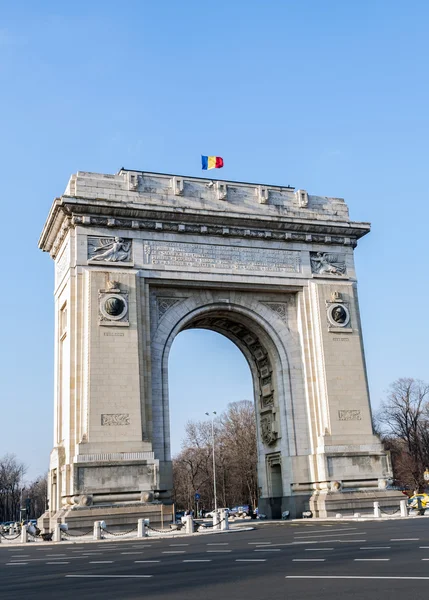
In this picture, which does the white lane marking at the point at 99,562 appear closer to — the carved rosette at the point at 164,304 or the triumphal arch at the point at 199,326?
the triumphal arch at the point at 199,326

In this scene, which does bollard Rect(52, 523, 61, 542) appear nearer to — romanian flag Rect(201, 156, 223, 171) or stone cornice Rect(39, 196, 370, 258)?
stone cornice Rect(39, 196, 370, 258)

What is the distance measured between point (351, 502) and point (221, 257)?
45.2 ft

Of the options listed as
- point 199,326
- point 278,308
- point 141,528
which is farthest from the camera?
point 199,326

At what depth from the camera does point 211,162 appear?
37.6m

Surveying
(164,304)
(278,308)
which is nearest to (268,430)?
(278,308)

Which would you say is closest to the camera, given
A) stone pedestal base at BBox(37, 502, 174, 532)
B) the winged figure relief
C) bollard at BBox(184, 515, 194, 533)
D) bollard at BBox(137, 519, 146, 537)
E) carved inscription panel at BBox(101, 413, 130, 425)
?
bollard at BBox(137, 519, 146, 537)

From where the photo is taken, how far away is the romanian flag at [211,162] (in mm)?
37500

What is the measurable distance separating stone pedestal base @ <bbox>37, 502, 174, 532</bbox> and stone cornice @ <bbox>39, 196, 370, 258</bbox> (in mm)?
13217

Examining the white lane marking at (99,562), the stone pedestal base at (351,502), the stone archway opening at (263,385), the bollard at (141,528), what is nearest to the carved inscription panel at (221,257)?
the stone archway opening at (263,385)

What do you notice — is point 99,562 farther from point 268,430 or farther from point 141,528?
point 268,430

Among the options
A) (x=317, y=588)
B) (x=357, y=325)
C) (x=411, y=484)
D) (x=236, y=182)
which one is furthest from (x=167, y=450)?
(x=411, y=484)

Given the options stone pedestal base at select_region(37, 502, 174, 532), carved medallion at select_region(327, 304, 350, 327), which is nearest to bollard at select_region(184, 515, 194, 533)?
stone pedestal base at select_region(37, 502, 174, 532)

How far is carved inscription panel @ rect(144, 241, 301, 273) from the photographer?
32.9 metres

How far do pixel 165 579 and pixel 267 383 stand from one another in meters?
25.1
